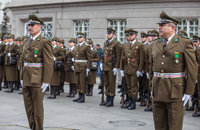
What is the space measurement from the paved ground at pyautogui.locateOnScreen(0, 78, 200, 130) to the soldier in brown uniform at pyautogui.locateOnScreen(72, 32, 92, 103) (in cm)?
52

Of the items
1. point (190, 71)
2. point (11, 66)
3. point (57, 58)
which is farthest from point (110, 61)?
point (11, 66)

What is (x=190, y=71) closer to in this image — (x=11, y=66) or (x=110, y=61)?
(x=110, y=61)

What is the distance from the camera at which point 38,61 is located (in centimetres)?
496

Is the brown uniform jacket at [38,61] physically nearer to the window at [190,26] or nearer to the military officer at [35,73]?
the military officer at [35,73]

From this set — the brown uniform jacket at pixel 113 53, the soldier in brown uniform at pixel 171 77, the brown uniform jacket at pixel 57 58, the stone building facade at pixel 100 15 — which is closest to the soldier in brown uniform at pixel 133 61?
the brown uniform jacket at pixel 113 53

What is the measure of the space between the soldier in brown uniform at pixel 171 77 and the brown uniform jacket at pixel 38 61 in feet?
6.41

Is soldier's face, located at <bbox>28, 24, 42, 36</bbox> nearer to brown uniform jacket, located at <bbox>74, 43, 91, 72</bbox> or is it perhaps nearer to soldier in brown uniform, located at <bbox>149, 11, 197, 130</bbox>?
soldier in brown uniform, located at <bbox>149, 11, 197, 130</bbox>

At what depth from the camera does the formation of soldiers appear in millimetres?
4148

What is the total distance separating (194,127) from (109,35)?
3733 millimetres

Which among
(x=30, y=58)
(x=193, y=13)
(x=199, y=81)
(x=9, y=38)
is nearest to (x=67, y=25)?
(x=9, y=38)

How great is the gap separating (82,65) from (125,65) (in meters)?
1.68

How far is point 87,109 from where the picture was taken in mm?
7754

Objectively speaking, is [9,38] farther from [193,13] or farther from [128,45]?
[193,13]

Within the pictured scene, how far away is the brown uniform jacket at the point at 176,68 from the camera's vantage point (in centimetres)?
404
